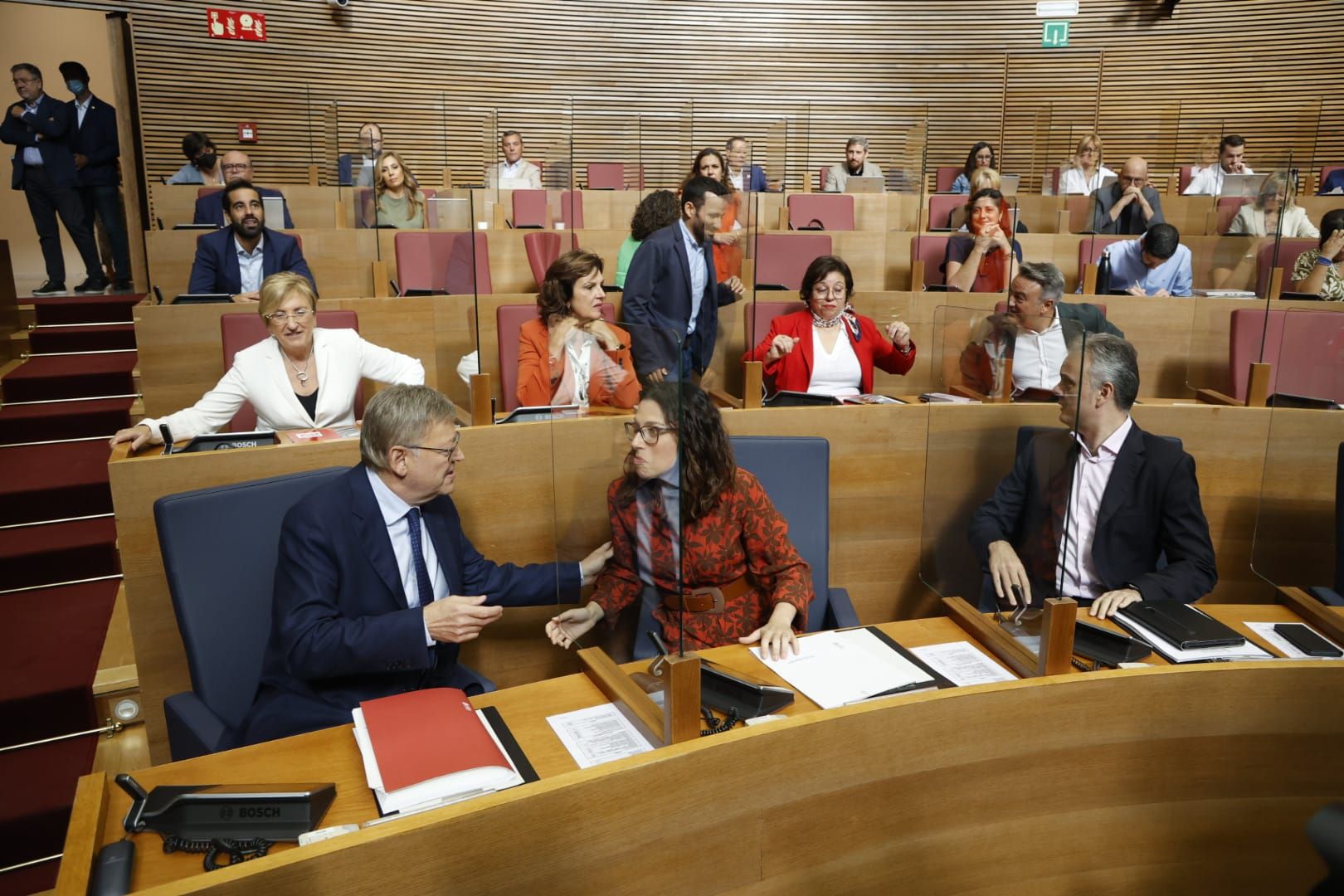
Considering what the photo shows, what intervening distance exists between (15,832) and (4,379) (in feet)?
9.20

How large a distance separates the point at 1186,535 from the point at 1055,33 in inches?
317

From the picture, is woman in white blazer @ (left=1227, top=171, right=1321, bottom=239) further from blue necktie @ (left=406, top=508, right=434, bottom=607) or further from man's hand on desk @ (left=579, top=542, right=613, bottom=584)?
blue necktie @ (left=406, top=508, right=434, bottom=607)

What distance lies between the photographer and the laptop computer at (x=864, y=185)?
Result: 7125 mm

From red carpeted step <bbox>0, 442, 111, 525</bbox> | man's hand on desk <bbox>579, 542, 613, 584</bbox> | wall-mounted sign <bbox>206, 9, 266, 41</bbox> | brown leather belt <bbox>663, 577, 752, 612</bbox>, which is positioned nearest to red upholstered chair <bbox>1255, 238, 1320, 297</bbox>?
brown leather belt <bbox>663, 577, 752, 612</bbox>

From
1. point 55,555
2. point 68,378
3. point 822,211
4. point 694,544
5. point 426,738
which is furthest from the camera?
point 822,211

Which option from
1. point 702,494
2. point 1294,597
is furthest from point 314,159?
point 1294,597

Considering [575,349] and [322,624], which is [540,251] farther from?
[322,624]

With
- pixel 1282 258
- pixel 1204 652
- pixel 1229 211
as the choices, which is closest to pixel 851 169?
pixel 1229 211

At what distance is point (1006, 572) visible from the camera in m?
1.68

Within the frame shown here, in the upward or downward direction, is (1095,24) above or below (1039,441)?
above

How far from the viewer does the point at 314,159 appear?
8.12 m

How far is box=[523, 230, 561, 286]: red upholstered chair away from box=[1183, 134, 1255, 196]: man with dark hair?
4.62 m

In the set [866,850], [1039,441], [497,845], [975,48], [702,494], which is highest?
[975,48]

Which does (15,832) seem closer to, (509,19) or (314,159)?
(314,159)
